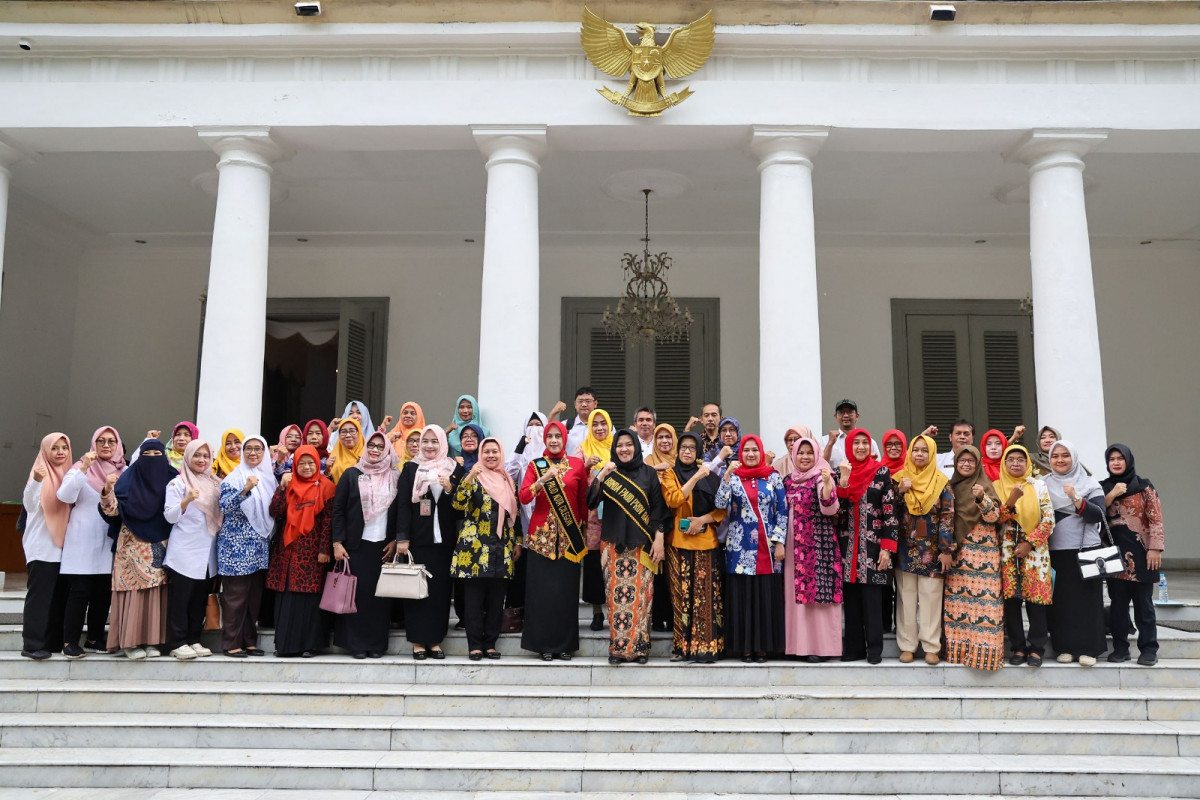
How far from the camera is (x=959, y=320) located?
11047mm

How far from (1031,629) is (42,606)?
5953mm

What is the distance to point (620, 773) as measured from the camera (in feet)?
14.7

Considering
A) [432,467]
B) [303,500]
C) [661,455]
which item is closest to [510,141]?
[432,467]

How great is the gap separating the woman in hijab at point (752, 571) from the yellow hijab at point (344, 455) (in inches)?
93.1

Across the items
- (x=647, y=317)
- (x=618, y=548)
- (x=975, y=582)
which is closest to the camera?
(x=975, y=582)

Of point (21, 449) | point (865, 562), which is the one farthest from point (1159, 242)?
point (21, 449)

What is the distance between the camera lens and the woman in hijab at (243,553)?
5.63m

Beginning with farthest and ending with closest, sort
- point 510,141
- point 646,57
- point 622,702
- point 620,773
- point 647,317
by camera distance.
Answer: point 647,317, point 510,141, point 646,57, point 622,702, point 620,773

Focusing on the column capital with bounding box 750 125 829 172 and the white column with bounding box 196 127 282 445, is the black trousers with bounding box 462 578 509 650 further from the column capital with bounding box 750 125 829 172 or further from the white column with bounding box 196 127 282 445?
the column capital with bounding box 750 125 829 172

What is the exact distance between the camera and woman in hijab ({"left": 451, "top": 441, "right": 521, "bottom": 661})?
561 cm

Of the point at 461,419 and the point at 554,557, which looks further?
the point at 461,419

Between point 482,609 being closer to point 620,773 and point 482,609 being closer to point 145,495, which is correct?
point 620,773

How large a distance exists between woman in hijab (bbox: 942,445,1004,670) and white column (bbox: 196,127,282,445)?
17.0 feet

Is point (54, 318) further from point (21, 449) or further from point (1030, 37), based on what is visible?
point (1030, 37)
